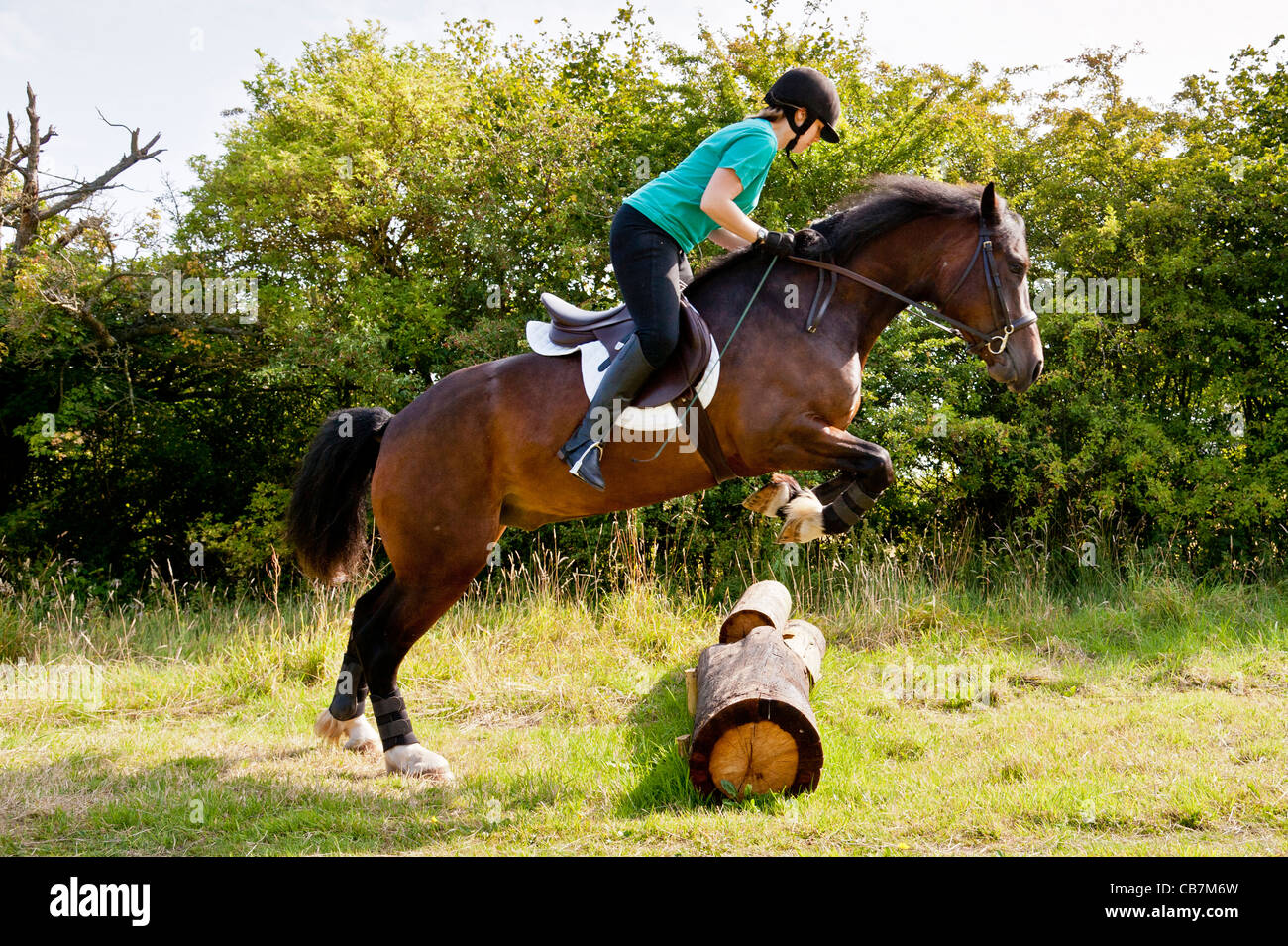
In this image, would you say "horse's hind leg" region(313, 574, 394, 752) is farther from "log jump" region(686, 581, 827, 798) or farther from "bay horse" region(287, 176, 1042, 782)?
"log jump" region(686, 581, 827, 798)

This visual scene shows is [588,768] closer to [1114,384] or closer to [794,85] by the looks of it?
[794,85]

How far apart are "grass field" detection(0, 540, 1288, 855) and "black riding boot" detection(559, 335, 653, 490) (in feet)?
5.54

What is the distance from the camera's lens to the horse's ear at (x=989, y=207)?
4.36 m

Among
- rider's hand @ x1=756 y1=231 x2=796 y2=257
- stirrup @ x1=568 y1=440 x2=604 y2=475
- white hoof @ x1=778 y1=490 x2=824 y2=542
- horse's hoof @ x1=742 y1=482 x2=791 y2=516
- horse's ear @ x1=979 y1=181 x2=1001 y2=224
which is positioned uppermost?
horse's ear @ x1=979 y1=181 x2=1001 y2=224

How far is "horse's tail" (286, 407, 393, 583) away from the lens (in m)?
5.51

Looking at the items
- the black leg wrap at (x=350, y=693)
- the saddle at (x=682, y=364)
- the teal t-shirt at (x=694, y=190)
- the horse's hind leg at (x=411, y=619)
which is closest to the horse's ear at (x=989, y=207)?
the teal t-shirt at (x=694, y=190)

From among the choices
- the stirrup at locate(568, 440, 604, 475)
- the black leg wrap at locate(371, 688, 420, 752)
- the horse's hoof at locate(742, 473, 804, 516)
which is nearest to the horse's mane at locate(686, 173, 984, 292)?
the stirrup at locate(568, 440, 604, 475)

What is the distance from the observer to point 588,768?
4.90 m

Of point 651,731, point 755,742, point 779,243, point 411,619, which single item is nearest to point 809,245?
point 779,243

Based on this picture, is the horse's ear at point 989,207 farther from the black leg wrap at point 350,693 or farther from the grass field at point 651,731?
the black leg wrap at point 350,693

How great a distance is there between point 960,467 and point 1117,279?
2.56 m

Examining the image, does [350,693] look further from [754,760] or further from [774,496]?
[774,496]

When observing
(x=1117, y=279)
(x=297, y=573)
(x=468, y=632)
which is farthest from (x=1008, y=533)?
(x=297, y=573)

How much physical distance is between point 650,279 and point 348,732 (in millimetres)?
3460
